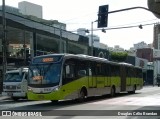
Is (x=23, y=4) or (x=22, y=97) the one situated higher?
(x=23, y=4)

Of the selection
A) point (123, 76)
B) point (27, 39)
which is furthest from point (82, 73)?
Result: point (27, 39)

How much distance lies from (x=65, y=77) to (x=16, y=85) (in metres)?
5.92

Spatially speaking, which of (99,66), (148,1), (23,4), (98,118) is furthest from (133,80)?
(23,4)

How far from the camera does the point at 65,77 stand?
2194 centimetres

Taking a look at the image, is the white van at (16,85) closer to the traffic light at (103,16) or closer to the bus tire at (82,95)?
the bus tire at (82,95)

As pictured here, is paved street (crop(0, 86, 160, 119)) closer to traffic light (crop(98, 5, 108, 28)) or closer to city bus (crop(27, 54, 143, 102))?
city bus (crop(27, 54, 143, 102))

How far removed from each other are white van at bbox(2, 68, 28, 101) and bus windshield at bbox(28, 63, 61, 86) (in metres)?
Result: 4.42

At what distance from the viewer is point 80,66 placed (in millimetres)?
24266

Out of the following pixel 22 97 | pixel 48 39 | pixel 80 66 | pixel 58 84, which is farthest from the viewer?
pixel 48 39

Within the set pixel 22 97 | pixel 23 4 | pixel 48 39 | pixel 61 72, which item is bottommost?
pixel 22 97

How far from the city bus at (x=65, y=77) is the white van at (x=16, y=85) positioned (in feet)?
12.8

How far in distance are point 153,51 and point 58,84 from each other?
126 meters

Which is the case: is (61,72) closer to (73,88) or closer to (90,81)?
(73,88)

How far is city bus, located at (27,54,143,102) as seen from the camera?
21.3m
